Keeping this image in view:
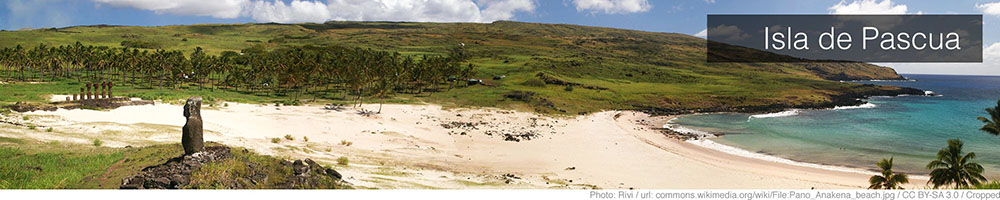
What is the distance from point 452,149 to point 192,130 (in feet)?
81.2

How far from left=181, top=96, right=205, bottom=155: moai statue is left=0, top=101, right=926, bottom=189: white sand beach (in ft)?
21.9

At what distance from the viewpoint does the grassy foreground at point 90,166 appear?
17375 mm

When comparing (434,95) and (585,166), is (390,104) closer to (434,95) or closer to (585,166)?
(434,95)

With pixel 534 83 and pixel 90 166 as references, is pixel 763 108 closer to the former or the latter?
pixel 534 83

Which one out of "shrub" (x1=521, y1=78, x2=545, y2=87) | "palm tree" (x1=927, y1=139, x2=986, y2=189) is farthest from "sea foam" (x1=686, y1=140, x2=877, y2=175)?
"shrub" (x1=521, y1=78, x2=545, y2=87)

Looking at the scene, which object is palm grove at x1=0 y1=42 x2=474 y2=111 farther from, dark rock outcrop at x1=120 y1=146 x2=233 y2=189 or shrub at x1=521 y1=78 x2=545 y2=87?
dark rock outcrop at x1=120 y1=146 x2=233 y2=189

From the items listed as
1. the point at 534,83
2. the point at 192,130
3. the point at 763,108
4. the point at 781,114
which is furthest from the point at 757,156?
the point at 534,83

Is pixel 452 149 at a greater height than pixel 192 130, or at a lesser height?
lesser

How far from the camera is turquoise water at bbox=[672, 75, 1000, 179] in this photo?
47.7 metres

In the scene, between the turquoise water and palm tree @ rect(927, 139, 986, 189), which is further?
the turquoise water

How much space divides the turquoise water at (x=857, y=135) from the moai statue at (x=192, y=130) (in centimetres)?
4882

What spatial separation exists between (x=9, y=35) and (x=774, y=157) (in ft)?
→ 734

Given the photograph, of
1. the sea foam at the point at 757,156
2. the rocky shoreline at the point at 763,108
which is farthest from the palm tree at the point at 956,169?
the rocky shoreline at the point at 763,108

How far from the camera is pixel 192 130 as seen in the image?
20.4 metres
